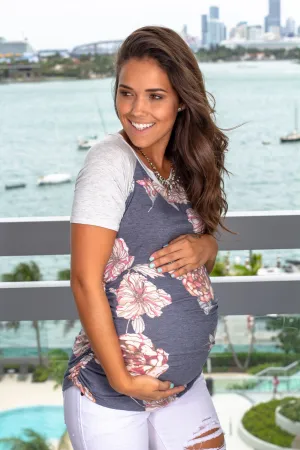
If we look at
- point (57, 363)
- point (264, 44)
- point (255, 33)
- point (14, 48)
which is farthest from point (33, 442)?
point (255, 33)

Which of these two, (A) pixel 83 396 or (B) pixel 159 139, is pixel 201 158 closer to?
(B) pixel 159 139

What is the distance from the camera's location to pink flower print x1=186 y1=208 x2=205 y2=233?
148 centimetres

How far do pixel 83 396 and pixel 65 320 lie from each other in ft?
1.58

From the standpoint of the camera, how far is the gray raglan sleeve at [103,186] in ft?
4.15

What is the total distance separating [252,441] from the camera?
1925 millimetres

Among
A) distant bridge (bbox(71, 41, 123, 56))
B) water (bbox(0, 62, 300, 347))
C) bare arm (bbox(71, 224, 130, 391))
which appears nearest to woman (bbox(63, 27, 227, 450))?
bare arm (bbox(71, 224, 130, 391))

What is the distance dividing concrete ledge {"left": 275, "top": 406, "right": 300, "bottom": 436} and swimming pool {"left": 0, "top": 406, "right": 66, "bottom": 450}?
1.79ft

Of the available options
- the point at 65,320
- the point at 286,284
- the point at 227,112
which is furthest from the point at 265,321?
the point at 227,112

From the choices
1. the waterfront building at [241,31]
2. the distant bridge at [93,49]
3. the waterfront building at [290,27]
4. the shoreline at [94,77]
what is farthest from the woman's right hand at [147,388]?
the waterfront building at [290,27]

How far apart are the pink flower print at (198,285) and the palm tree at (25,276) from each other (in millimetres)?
534

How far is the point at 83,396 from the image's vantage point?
136 cm

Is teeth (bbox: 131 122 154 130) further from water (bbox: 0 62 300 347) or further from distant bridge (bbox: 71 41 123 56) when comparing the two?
water (bbox: 0 62 300 347)

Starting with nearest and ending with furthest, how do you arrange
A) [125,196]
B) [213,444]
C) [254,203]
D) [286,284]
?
1. [125,196]
2. [213,444]
3. [286,284]
4. [254,203]

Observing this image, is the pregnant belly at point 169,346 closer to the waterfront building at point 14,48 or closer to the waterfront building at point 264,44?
the waterfront building at point 264,44
